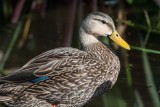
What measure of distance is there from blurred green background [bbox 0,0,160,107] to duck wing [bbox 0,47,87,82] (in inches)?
26.9

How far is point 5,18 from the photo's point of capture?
10414mm

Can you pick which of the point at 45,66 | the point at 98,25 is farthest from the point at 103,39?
the point at 45,66

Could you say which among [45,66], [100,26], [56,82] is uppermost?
[100,26]

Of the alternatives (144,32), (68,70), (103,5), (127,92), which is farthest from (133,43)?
(68,70)

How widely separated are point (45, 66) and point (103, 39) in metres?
2.56

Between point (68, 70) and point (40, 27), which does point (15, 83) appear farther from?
point (40, 27)

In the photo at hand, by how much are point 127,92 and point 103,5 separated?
2935 mm

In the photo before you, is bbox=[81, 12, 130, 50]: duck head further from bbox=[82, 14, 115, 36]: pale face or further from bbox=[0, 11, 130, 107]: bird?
bbox=[0, 11, 130, 107]: bird

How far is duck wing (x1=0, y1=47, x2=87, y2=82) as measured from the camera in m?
6.47

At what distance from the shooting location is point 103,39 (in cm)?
907

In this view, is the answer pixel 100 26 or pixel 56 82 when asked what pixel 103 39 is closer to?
pixel 100 26

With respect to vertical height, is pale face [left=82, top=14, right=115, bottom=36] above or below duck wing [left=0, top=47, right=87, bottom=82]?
above

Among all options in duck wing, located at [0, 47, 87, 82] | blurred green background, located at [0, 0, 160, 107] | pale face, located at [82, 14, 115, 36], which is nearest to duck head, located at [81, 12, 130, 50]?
pale face, located at [82, 14, 115, 36]

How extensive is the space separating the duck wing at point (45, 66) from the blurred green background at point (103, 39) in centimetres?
68
